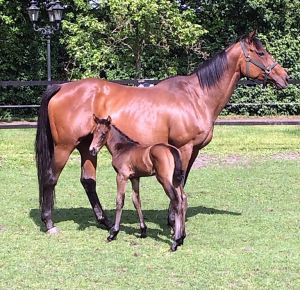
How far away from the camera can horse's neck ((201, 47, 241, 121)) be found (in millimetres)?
6312

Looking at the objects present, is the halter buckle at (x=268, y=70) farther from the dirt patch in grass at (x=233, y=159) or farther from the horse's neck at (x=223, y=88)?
the dirt patch in grass at (x=233, y=159)

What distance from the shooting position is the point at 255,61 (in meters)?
6.41

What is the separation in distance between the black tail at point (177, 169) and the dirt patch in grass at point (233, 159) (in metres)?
5.61

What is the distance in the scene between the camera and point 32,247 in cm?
562

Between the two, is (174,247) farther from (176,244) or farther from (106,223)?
(106,223)

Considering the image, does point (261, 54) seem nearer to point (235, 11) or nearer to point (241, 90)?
point (241, 90)

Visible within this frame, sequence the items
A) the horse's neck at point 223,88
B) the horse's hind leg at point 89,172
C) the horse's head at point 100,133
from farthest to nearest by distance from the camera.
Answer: the horse's hind leg at point 89,172, the horse's neck at point 223,88, the horse's head at point 100,133

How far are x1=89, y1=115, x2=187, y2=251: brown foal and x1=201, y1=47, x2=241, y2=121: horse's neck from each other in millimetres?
1047

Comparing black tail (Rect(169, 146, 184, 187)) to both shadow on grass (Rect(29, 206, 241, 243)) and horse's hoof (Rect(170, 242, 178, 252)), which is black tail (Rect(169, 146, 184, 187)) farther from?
shadow on grass (Rect(29, 206, 241, 243))

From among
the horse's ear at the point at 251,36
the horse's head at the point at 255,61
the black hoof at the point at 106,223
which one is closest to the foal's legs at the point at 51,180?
the black hoof at the point at 106,223

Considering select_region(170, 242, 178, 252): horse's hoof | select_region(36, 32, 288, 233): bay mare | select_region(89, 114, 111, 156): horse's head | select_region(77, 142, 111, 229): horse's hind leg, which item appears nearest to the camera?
select_region(170, 242, 178, 252): horse's hoof

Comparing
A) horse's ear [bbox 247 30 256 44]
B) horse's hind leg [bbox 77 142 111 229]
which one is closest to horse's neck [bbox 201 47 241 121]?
horse's ear [bbox 247 30 256 44]

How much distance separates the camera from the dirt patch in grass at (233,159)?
11477 mm

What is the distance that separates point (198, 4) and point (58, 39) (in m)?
5.61
